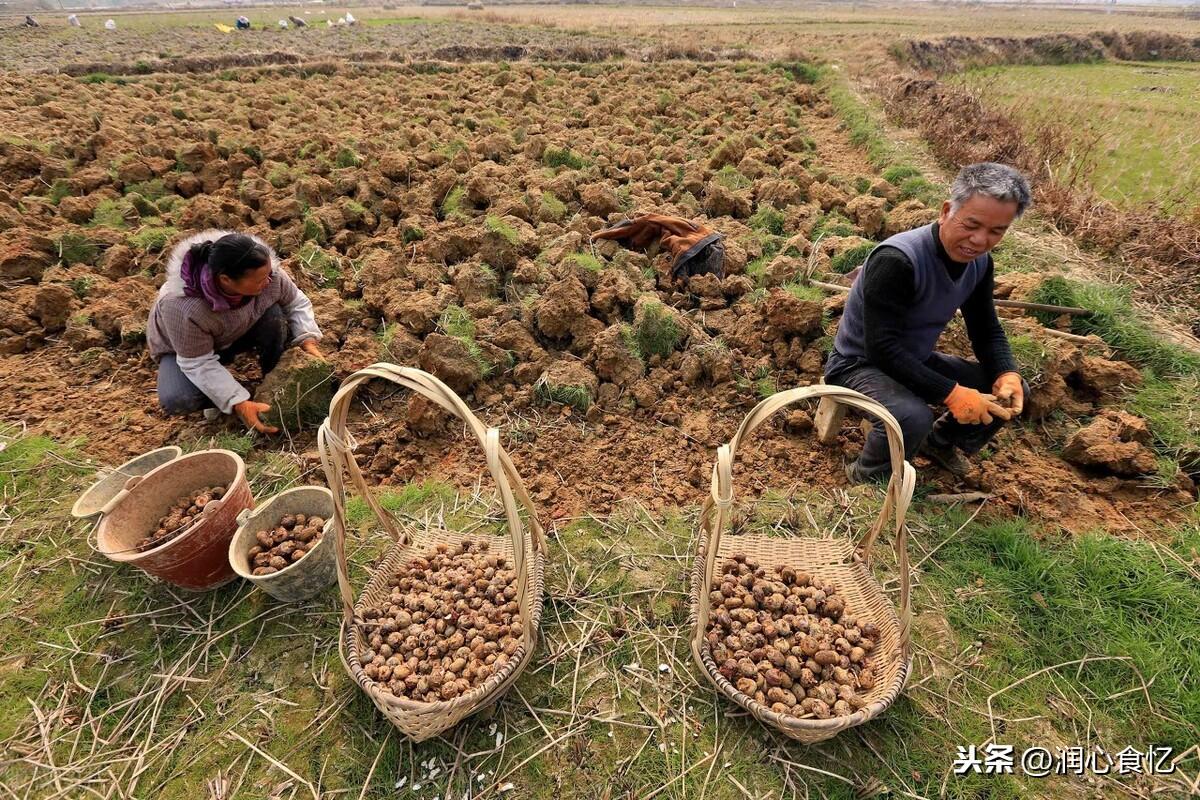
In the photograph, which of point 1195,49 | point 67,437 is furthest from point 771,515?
point 1195,49

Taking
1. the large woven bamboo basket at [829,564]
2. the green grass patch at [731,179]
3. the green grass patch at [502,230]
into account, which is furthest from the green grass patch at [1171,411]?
the green grass patch at [502,230]

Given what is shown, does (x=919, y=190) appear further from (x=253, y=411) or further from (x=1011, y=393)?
(x=253, y=411)

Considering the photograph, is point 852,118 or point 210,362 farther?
point 852,118

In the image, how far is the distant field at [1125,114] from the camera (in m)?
6.92

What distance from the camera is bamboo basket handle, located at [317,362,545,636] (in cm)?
190

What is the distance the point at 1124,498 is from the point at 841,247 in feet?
8.80

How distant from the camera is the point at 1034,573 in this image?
2.71 meters

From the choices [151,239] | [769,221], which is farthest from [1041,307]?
[151,239]

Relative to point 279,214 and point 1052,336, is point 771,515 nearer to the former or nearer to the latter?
point 1052,336

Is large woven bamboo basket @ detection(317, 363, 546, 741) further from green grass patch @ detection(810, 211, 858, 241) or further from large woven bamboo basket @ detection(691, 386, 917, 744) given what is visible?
green grass patch @ detection(810, 211, 858, 241)

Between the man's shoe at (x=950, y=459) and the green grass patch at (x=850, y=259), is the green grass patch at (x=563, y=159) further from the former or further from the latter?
the man's shoe at (x=950, y=459)

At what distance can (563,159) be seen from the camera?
6.60m

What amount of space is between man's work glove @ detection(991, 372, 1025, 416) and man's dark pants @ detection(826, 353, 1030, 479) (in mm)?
101

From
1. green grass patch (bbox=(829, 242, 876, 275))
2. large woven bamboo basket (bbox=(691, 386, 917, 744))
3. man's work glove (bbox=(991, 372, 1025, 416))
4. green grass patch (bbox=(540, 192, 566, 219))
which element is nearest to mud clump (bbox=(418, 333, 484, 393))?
large woven bamboo basket (bbox=(691, 386, 917, 744))
